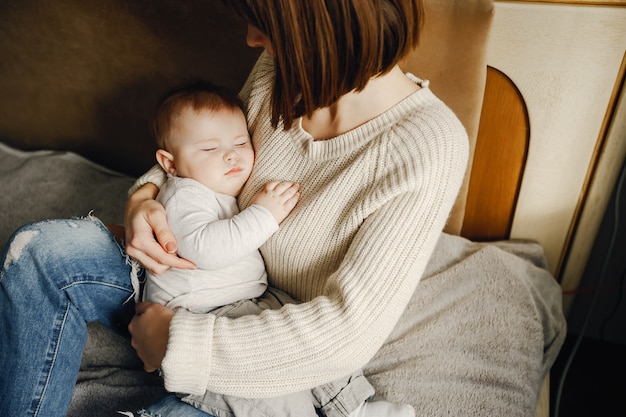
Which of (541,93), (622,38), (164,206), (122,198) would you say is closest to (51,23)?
(122,198)

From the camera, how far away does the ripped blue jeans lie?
805mm

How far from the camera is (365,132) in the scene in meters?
0.82

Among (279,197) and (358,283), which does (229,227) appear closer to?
(279,197)

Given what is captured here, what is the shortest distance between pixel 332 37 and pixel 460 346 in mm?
627

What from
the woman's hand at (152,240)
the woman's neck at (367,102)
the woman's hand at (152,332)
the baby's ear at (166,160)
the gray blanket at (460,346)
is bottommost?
the gray blanket at (460,346)

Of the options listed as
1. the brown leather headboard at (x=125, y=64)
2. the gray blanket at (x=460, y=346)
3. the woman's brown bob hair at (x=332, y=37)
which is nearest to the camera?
the woman's brown bob hair at (x=332, y=37)

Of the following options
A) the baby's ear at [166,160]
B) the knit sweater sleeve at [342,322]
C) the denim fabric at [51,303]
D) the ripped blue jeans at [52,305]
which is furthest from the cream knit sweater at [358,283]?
the baby's ear at [166,160]

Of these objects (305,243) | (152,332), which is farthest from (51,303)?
(305,243)

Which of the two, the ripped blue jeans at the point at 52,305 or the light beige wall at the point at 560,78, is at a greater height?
the light beige wall at the point at 560,78

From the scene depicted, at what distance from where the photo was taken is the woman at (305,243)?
28.5 inches

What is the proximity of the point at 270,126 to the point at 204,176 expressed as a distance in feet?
0.51

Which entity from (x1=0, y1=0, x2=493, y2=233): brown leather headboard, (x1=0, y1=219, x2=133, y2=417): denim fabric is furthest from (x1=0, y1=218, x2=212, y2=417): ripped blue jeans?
(x1=0, y1=0, x2=493, y2=233): brown leather headboard

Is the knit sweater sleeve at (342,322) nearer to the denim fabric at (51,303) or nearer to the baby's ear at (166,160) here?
the denim fabric at (51,303)

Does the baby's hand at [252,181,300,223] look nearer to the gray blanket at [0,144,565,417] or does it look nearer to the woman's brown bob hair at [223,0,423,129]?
the woman's brown bob hair at [223,0,423,129]
